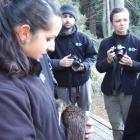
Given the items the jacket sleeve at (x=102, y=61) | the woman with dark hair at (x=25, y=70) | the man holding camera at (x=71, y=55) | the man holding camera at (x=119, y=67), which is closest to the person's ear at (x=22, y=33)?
the woman with dark hair at (x=25, y=70)

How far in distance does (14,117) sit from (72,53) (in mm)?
3371

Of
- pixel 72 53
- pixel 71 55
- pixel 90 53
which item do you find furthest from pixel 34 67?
pixel 90 53

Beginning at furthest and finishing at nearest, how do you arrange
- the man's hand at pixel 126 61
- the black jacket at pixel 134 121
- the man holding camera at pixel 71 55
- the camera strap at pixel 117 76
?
the man holding camera at pixel 71 55, the camera strap at pixel 117 76, the man's hand at pixel 126 61, the black jacket at pixel 134 121

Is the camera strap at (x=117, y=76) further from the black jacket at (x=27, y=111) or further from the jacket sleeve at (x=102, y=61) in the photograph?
the black jacket at (x=27, y=111)

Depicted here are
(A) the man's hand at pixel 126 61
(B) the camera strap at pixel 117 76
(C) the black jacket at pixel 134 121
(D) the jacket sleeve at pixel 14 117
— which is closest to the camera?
(D) the jacket sleeve at pixel 14 117

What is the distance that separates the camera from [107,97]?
4.25 metres

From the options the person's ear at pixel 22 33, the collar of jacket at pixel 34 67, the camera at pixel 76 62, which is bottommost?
the camera at pixel 76 62

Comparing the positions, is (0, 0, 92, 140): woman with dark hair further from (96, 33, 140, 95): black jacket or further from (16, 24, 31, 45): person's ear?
(96, 33, 140, 95): black jacket

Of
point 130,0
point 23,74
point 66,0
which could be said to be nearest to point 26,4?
point 23,74

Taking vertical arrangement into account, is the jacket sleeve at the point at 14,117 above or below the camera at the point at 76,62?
above

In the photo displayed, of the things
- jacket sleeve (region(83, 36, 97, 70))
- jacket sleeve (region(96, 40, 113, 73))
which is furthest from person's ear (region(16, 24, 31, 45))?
jacket sleeve (region(83, 36, 97, 70))

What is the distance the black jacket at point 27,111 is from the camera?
113 cm

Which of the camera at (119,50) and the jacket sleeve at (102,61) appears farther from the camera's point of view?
the jacket sleeve at (102,61)

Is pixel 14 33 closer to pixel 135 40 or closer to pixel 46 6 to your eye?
pixel 46 6
